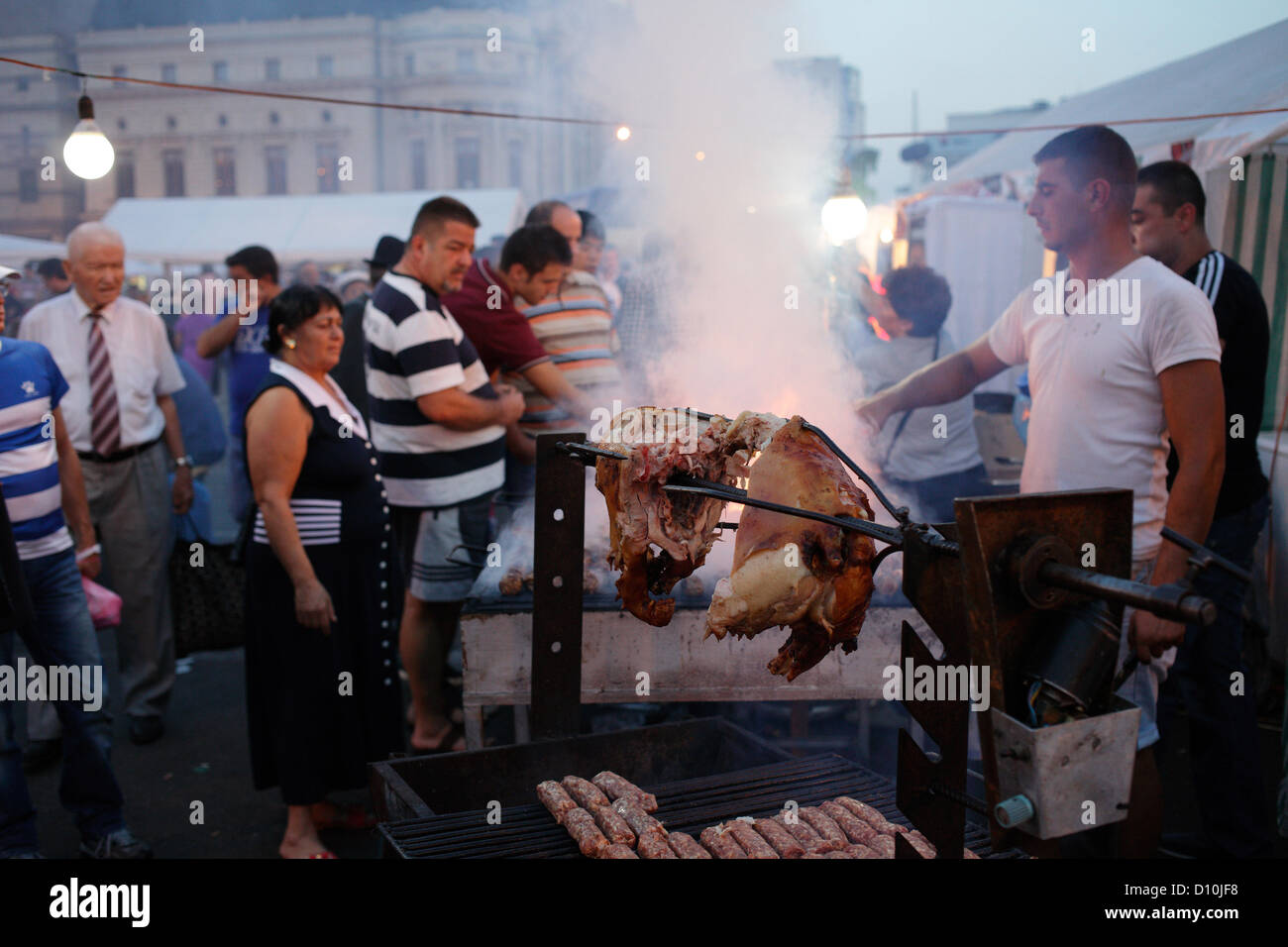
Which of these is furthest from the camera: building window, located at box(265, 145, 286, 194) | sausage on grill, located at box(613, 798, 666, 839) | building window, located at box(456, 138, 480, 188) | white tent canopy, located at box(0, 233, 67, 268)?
building window, located at box(265, 145, 286, 194)

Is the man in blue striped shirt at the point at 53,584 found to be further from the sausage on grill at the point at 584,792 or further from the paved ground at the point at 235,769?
the sausage on grill at the point at 584,792

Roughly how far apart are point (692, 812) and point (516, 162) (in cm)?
4618

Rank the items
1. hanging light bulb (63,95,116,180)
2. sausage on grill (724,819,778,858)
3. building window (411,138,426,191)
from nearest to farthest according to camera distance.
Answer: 1. sausage on grill (724,819,778,858)
2. hanging light bulb (63,95,116,180)
3. building window (411,138,426,191)

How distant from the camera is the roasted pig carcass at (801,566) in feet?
6.75

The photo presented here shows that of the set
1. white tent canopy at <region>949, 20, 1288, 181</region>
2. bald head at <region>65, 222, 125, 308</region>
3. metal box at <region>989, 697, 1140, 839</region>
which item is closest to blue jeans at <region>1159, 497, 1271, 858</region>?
metal box at <region>989, 697, 1140, 839</region>

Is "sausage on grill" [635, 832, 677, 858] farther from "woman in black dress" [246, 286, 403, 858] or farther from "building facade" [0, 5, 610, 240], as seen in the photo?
"building facade" [0, 5, 610, 240]

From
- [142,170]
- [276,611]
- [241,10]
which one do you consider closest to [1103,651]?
[276,611]

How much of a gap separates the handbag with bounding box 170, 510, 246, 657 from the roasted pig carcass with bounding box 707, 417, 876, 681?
182 inches

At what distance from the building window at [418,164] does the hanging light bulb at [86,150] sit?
142 ft

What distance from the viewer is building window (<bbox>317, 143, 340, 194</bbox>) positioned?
49844 millimetres

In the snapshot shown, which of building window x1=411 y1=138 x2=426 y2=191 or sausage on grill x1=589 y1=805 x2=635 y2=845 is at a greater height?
building window x1=411 y1=138 x2=426 y2=191

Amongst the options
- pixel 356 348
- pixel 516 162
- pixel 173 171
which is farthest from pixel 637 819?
pixel 173 171

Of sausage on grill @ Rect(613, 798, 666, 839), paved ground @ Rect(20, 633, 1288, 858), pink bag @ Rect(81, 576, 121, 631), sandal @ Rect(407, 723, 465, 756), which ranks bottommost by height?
paved ground @ Rect(20, 633, 1288, 858)

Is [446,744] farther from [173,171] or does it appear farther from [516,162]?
[173,171]
